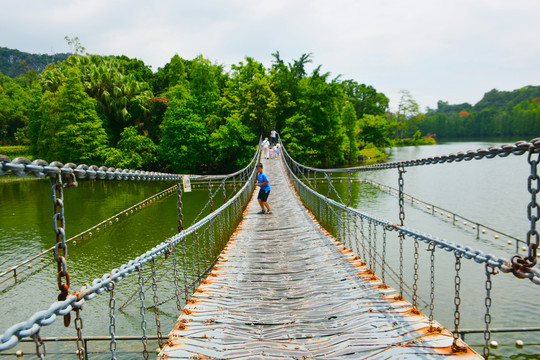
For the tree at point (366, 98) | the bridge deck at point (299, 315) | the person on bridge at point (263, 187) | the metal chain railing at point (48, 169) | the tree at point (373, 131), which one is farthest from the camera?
the tree at point (366, 98)

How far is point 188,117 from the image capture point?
25.8 m

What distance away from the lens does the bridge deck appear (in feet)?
7.30

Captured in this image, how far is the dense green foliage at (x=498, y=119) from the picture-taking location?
195 feet

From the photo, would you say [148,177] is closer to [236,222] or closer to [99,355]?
[236,222]

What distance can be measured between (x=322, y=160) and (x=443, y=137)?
58.2 metres

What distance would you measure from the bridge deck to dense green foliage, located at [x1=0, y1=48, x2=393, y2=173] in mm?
20516

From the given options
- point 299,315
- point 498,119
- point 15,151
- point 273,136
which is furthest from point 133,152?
point 498,119

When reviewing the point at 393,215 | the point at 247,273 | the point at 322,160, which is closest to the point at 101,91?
the point at 322,160

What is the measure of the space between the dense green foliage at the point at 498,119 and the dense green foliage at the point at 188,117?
158ft

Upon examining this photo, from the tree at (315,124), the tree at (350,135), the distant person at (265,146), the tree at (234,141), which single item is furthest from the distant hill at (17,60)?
the distant person at (265,146)

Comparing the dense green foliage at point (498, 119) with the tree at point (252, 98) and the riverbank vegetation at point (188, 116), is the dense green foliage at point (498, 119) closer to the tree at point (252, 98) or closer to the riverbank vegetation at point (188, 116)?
the riverbank vegetation at point (188, 116)

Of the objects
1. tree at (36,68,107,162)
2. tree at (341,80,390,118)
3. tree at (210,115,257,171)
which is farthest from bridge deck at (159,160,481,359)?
tree at (341,80,390,118)

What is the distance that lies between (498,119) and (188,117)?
65818 mm

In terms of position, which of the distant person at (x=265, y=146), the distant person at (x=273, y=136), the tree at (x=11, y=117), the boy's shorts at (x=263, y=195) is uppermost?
the tree at (x=11, y=117)
